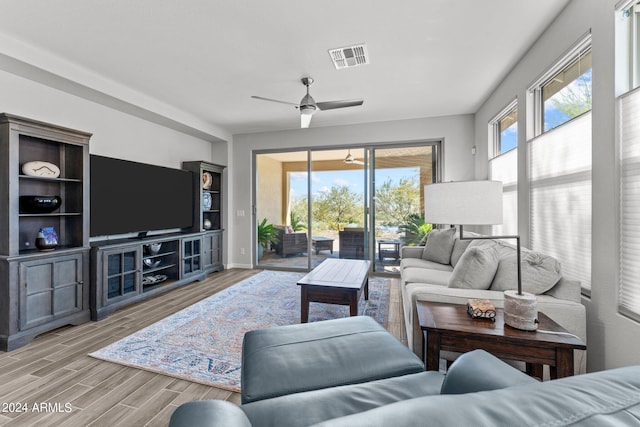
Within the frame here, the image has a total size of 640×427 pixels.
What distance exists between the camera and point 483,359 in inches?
37.1

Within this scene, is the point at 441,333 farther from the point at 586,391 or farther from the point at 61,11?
the point at 61,11

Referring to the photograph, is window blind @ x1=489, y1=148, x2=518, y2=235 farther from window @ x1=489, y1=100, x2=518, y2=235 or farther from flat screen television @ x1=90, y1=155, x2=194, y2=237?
flat screen television @ x1=90, y1=155, x2=194, y2=237

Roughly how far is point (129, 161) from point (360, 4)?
328 centimetres

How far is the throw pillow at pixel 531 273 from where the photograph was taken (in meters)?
1.89

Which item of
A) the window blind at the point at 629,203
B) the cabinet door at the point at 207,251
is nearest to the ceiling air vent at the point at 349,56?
the window blind at the point at 629,203

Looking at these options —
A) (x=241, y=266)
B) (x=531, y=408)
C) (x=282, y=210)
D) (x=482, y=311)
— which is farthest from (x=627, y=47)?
(x=241, y=266)

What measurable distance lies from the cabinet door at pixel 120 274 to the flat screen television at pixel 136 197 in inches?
12.4

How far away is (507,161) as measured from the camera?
346 centimetres

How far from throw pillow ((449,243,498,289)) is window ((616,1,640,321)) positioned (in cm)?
65

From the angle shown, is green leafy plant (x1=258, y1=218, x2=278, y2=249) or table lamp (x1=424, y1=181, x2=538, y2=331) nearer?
table lamp (x1=424, y1=181, x2=538, y2=331)

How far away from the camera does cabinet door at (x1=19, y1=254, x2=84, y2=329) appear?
2.46 meters

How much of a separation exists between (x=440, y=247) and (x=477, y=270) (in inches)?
64.2

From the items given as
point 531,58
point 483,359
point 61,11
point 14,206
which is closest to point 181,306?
point 14,206

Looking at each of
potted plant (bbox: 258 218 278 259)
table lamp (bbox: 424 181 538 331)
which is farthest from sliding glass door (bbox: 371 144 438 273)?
table lamp (bbox: 424 181 538 331)
